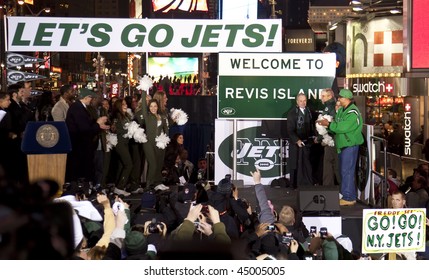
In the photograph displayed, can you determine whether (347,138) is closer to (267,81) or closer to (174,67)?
(267,81)

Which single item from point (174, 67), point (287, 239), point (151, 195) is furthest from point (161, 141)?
point (174, 67)

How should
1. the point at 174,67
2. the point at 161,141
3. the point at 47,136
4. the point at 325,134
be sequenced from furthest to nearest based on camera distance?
the point at 174,67, the point at 161,141, the point at 325,134, the point at 47,136

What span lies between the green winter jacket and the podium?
6.93 feet

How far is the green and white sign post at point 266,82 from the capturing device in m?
Result: 7.88

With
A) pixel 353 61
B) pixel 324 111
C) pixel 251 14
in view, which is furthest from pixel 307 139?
pixel 251 14

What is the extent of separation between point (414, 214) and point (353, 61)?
13.1 metres

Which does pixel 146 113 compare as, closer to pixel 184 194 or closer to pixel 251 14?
pixel 184 194

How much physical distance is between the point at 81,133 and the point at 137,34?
0.97 m

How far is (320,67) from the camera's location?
26.0ft

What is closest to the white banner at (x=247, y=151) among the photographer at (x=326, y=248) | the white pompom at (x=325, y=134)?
the white pompom at (x=325, y=134)

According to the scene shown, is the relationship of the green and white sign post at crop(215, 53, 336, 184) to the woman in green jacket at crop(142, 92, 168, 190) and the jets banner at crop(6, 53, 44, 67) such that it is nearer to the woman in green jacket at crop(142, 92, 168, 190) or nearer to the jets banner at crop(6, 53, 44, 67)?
the woman in green jacket at crop(142, 92, 168, 190)

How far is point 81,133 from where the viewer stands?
7.76 metres

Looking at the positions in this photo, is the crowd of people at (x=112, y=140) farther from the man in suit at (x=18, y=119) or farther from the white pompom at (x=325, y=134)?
the white pompom at (x=325, y=134)

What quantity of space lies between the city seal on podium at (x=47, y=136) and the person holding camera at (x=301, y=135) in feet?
6.86
